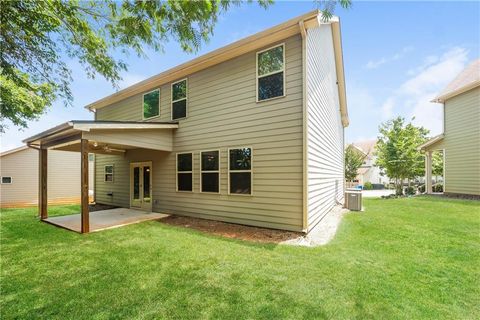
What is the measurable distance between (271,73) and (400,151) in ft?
50.6

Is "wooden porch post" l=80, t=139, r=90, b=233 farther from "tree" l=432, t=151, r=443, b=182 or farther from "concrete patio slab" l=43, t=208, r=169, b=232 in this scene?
"tree" l=432, t=151, r=443, b=182

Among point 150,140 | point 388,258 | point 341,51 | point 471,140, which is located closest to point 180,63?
point 150,140

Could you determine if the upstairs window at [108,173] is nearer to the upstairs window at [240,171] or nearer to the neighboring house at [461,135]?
the upstairs window at [240,171]

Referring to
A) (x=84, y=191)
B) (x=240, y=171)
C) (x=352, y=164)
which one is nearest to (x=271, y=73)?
(x=240, y=171)

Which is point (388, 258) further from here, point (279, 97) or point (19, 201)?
point (19, 201)

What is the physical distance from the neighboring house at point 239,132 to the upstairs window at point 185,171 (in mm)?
38

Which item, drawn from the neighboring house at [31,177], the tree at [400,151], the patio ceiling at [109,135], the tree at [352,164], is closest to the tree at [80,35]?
the patio ceiling at [109,135]

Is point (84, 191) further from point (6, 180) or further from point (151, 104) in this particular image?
point (6, 180)

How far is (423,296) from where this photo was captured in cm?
300

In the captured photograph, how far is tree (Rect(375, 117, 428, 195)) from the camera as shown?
A: 16.9 metres

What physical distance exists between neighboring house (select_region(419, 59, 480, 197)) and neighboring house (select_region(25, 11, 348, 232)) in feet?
27.9

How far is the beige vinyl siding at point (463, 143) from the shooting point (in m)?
11.8

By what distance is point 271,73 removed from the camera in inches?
257

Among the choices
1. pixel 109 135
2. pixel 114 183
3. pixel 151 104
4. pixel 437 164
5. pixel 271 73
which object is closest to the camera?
pixel 271 73
